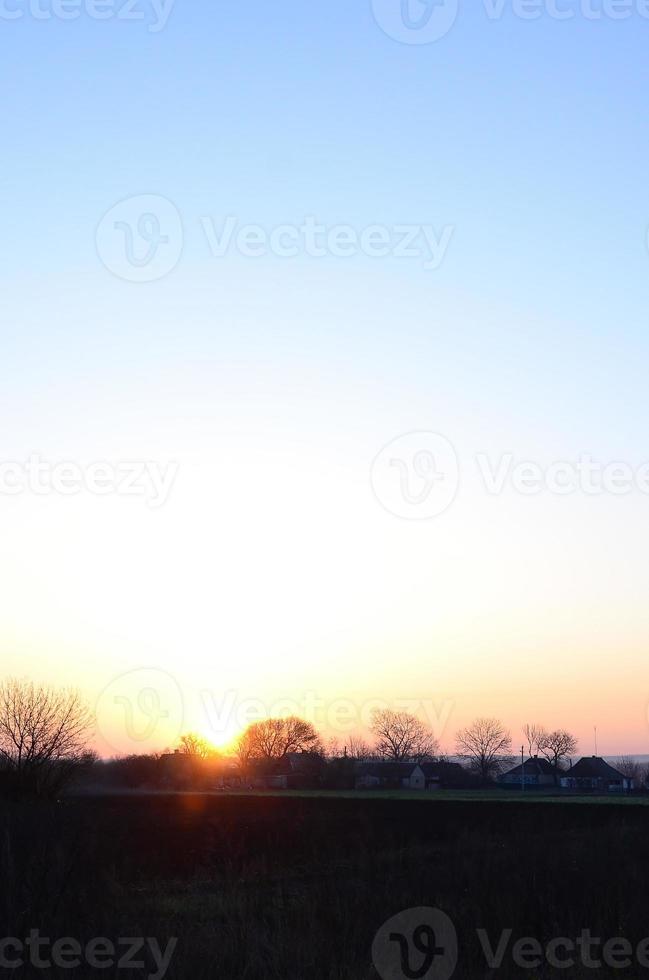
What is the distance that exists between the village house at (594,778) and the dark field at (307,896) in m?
126

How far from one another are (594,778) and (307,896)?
145 meters

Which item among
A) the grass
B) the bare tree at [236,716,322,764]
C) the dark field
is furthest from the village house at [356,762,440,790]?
the dark field

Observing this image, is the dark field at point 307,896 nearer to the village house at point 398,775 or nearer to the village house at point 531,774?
the village house at point 398,775

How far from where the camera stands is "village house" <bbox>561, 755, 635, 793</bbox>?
151375 millimetres

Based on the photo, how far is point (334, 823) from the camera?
149 feet

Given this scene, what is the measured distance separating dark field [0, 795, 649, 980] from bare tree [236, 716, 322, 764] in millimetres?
130971

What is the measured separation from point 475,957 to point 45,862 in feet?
20.9

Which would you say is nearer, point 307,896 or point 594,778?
point 307,896

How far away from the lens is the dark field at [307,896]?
44.7 ft

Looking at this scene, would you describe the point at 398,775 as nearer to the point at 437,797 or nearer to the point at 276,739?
the point at 276,739

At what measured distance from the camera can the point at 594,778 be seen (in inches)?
6078

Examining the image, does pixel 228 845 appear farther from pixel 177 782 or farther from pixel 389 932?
pixel 177 782

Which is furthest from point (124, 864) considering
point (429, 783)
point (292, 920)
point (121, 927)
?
point (429, 783)

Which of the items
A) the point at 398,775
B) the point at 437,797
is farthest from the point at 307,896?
the point at 398,775
